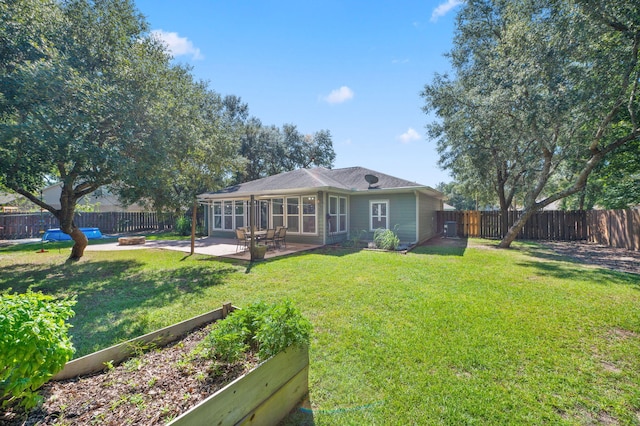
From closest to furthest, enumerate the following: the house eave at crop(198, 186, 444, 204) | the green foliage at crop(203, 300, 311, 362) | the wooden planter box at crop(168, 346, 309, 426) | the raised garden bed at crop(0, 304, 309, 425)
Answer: the wooden planter box at crop(168, 346, 309, 426) → the raised garden bed at crop(0, 304, 309, 425) → the green foliage at crop(203, 300, 311, 362) → the house eave at crop(198, 186, 444, 204)

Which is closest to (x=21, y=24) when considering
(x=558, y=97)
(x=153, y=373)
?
(x=153, y=373)

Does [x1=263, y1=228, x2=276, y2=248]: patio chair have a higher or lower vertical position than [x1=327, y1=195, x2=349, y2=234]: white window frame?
lower

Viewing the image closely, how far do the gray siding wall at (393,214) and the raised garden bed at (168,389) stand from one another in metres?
10.8

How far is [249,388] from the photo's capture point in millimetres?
1813

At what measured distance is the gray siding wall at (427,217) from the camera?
41.9ft

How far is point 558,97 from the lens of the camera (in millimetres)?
8344

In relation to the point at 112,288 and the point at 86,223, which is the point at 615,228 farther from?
the point at 86,223

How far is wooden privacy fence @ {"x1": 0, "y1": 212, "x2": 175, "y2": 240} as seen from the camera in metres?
14.6

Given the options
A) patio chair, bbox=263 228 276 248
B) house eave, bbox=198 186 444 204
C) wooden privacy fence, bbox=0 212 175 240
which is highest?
house eave, bbox=198 186 444 204

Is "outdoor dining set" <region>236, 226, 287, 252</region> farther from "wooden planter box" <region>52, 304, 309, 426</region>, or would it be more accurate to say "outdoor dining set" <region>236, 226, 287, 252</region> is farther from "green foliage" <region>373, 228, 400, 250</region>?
"wooden planter box" <region>52, 304, 309, 426</region>

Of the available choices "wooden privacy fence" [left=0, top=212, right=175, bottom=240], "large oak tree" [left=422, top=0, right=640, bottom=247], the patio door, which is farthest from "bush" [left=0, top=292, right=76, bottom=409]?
"wooden privacy fence" [left=0, top=212, right=175, bottom=240]

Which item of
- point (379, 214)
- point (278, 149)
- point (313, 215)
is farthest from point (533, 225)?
point (278, 149)

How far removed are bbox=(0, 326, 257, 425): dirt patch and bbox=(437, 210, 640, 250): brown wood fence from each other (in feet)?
46.6

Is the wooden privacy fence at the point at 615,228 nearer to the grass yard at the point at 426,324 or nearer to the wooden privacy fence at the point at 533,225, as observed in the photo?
the wooden privacy fence at the point at 533,225
